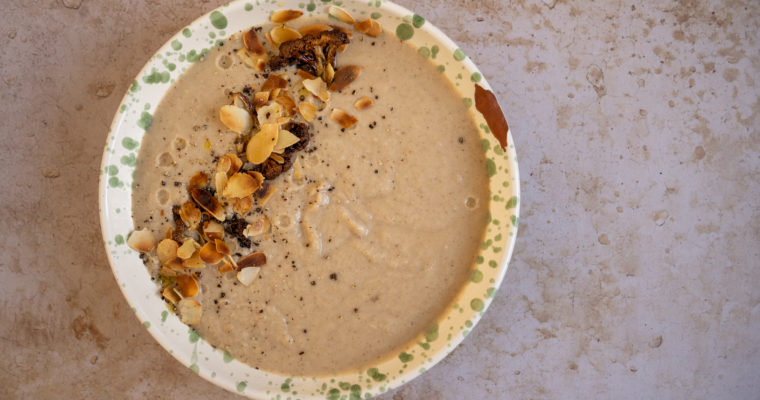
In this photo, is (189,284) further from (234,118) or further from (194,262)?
(234,118)

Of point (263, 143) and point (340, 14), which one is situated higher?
point (340, 14)

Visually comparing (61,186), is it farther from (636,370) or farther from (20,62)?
(636,370)

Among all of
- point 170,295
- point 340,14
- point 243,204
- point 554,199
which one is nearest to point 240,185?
point 243,204

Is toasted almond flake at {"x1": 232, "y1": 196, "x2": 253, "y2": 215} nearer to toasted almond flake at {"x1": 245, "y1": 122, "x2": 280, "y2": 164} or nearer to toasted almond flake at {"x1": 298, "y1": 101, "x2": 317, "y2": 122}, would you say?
toasted almond flake at {"x1": 245, "y1": 122, "x2": 280, "y2": 164}

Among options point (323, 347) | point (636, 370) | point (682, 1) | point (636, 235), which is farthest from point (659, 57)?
point (323, 347)

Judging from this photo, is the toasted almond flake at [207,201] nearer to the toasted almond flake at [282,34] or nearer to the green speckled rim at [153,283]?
the green speckled rim at [153,283]

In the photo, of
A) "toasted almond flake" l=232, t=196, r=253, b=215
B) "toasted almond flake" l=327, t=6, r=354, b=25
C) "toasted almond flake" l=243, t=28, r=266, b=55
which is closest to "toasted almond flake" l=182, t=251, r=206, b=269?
"toasted almond flake" l=232, t=196, r=253, b=215

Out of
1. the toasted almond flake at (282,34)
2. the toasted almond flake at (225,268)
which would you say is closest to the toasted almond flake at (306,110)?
the toasted almond flake at (282,34)
